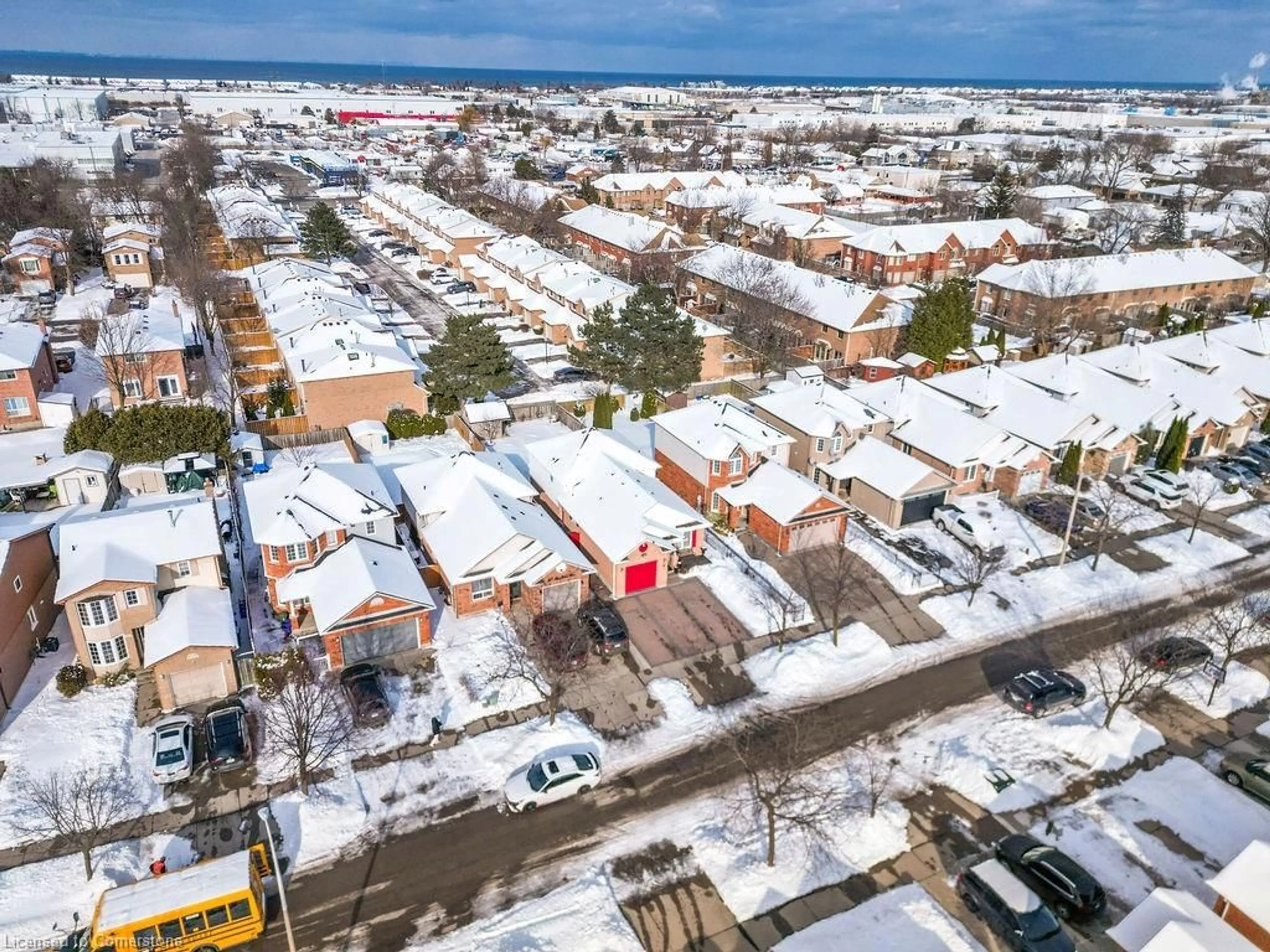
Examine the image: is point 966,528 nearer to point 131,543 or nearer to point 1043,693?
point 1043,693

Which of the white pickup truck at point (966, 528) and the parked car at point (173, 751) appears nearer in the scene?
the parked car at point (173, 751)

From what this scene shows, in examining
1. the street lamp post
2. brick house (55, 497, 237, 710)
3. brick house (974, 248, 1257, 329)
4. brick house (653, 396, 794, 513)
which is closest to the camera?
the street lamp post

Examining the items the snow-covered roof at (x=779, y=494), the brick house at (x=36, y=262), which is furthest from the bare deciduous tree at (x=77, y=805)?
the brick house at (x=36, y=262)

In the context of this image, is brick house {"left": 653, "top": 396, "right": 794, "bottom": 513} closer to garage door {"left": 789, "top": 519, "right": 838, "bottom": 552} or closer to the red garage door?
garage door {"left": 789, "top": 519, "right": 838, "bottom": 552}

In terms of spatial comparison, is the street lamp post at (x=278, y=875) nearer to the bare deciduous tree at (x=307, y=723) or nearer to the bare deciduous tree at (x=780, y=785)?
the bare deciduous tree at (x=307, y=723)

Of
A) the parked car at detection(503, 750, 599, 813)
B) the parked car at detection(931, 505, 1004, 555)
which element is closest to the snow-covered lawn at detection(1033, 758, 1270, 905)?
the parked car at detection(503, 750, 599, 813)

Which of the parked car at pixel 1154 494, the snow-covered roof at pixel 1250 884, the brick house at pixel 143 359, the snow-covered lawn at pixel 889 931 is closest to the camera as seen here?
the snow-covered roof at pixel 1250 884

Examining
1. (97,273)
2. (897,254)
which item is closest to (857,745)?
(897,254)
